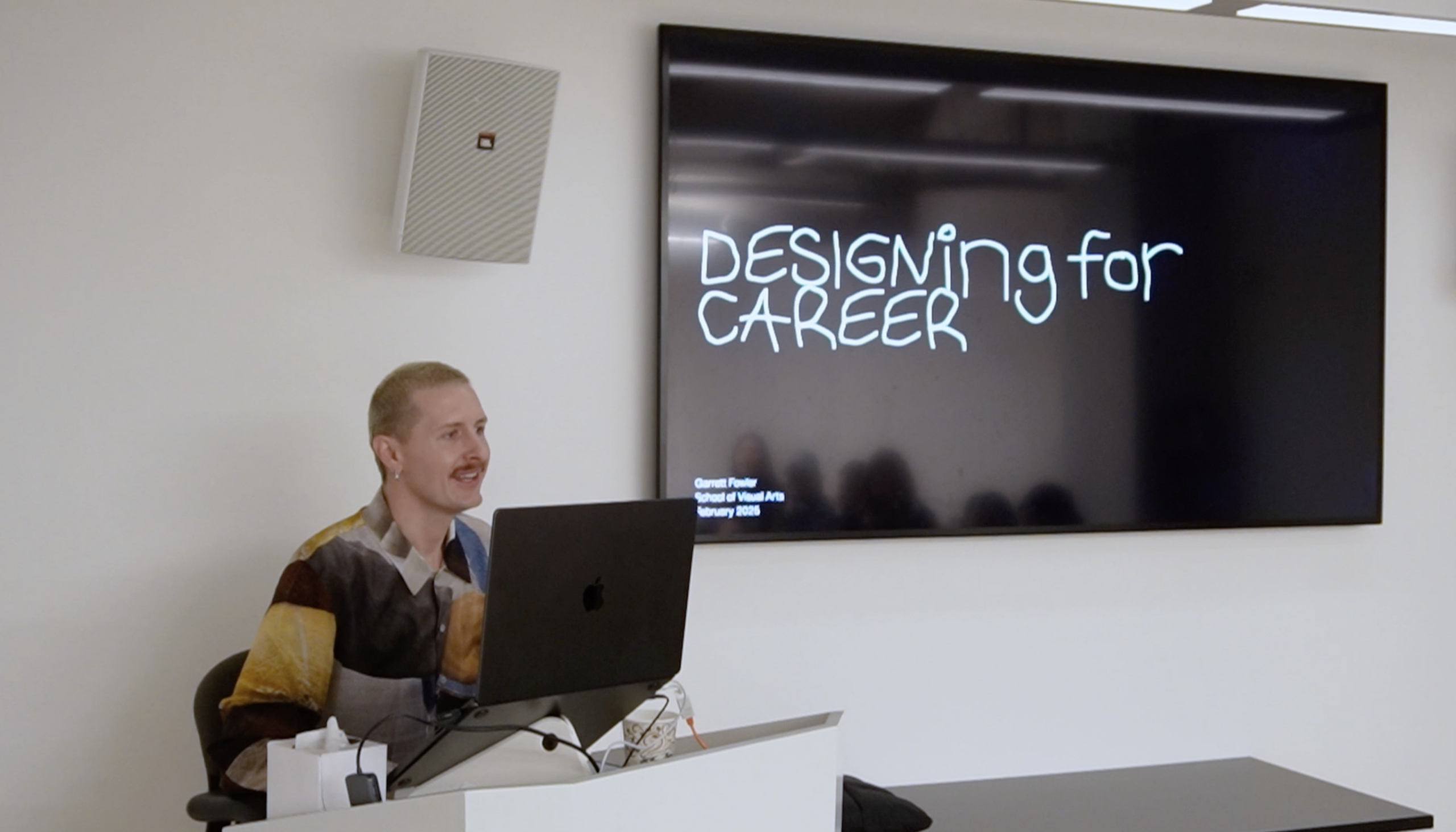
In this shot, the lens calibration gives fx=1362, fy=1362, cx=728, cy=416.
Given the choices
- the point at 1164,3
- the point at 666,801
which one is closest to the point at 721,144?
the point at 1164,3

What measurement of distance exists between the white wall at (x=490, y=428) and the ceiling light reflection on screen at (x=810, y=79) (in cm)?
13

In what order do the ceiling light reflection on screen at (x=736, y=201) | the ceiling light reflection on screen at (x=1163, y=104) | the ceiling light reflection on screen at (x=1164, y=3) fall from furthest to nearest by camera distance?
the ceiling light reflection on screen at (x=1163, y=104) < the ceiling light reflection on screen at (x=736, y=201) < the ceiling light reflection on screen at (x=1164, y=3)

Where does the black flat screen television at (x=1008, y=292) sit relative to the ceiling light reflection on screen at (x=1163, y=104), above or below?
below

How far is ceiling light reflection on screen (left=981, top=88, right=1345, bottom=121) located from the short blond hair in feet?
5.72

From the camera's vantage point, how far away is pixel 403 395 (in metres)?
2.67

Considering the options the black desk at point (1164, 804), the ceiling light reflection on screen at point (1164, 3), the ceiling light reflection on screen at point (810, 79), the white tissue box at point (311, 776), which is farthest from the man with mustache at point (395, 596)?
the ceiling light reflection on screen at point (1164, 3)

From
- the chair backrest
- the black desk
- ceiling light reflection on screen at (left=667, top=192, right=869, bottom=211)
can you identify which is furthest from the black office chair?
the black desk

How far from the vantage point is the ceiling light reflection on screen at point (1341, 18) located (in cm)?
317

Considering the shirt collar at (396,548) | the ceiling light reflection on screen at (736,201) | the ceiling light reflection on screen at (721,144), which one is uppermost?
the ceiling light reflection on screen at (721,144)

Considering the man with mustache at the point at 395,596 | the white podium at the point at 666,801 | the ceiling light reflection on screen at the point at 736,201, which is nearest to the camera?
the white podium at the point at 666,801

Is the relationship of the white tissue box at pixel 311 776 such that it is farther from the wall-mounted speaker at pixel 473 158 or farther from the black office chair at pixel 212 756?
the wall-mounted speaker at pixel 473 158

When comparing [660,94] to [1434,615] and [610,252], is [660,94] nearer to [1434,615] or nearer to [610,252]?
[610,252]

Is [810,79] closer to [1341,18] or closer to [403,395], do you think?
[1341,18]

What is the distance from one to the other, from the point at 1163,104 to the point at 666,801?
9.30ft
